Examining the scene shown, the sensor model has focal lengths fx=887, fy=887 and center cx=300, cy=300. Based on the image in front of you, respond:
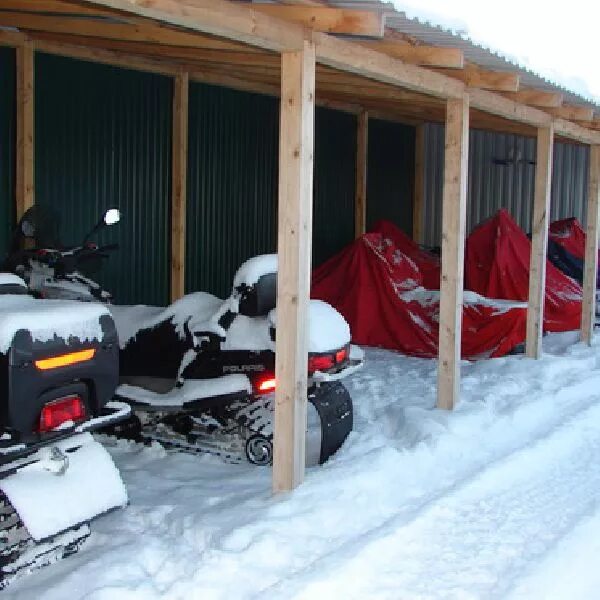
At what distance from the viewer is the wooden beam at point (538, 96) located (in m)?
6.80

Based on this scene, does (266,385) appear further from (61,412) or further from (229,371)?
(61,412)

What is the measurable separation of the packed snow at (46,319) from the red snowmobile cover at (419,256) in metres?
6.77

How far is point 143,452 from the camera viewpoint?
492cm

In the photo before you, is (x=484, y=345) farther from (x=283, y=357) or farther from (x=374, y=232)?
(x=283, y=357)

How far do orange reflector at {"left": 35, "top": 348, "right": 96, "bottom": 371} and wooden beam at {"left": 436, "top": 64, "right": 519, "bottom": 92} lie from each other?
142 inches

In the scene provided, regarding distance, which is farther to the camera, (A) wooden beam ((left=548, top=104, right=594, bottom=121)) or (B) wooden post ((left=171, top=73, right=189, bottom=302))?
(A) wooden beam ((left=548, top=104, right=594, bottom=121))

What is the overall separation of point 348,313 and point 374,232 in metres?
1.46

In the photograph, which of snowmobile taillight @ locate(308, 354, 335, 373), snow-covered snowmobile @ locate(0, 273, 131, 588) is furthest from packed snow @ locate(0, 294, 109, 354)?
snowmobile taillight @ locate(308, 354, 335, 373)

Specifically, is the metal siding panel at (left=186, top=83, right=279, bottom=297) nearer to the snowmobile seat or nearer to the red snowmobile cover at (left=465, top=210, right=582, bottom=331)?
the red snowmobile cover at (left=465, top=210, right=582, bottom=331)

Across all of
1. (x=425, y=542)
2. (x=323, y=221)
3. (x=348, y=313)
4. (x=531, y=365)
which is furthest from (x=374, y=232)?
(x=425, y=542)

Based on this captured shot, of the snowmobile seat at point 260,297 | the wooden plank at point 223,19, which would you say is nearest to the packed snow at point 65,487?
the snowmobile seat at point 260,297

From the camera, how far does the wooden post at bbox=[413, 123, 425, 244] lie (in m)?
11.8

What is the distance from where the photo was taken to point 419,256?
33.1ft

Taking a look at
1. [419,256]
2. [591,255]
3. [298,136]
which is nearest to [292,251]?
[298,136]
